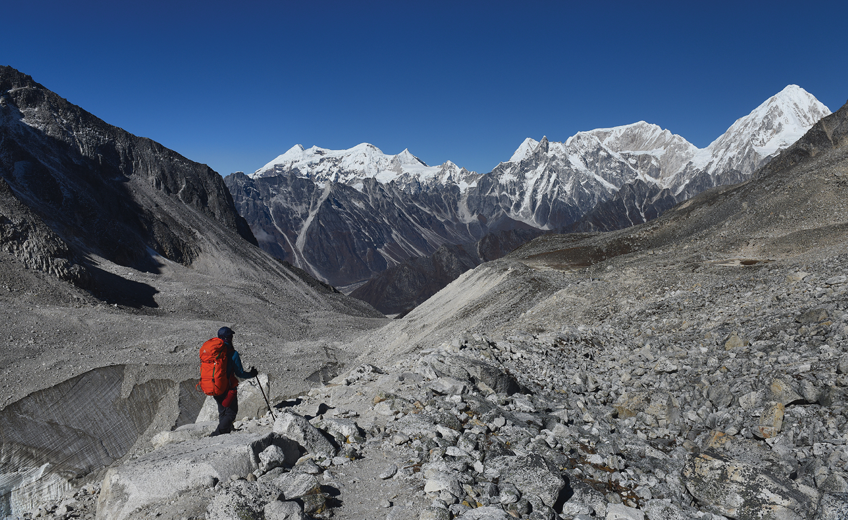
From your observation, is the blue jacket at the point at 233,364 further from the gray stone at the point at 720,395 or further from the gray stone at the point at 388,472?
the gray stone at the point at 720,395

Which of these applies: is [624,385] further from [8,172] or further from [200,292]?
[8,172]

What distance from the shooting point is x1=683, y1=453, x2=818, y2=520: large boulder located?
198 inches

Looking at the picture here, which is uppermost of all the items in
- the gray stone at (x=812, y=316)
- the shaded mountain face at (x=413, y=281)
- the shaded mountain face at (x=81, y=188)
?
the shaded mountain face at (x=81, y=188)

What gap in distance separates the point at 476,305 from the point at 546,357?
18897mm

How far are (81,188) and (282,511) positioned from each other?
206ft

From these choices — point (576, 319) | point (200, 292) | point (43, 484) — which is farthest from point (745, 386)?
point (200, 292)

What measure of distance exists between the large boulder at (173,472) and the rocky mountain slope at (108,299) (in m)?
6.79

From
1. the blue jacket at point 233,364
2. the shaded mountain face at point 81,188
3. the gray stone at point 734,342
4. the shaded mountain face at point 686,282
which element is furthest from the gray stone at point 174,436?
the shaded mountain face at point 81,188

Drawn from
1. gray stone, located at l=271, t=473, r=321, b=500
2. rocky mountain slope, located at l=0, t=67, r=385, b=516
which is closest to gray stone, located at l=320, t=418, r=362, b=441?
gray stone, located at l=271, t=473, r=321, b=500

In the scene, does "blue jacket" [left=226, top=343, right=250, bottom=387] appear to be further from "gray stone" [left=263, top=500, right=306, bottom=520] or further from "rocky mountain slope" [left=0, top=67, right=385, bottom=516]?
"rocky mountain slope" [left=0, top=67, right=385, bottom=516]

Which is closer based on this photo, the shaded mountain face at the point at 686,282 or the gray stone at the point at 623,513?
the gray stone at the point at 623,513

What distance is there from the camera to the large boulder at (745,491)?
5.03m

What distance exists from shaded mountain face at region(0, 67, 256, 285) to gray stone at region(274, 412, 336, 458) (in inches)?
1363

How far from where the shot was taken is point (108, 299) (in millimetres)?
34656
